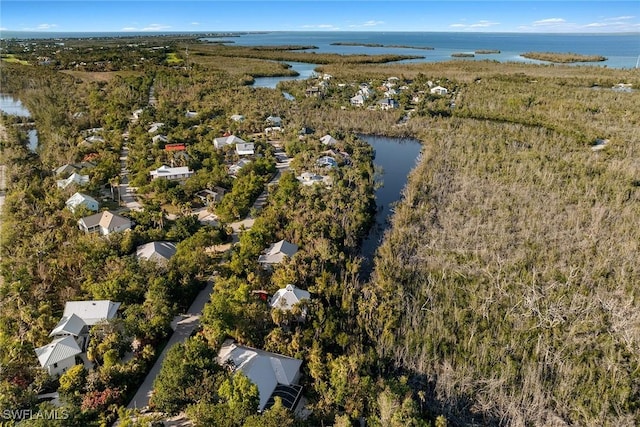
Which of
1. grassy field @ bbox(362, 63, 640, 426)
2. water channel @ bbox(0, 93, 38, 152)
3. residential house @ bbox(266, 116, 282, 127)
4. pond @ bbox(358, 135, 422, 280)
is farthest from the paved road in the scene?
water channel @ bbox(0, 93, 38, 152)

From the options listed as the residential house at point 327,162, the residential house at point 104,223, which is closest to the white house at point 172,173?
the residential house at point 104,223

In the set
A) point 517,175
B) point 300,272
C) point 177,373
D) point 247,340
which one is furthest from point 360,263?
point 517,175

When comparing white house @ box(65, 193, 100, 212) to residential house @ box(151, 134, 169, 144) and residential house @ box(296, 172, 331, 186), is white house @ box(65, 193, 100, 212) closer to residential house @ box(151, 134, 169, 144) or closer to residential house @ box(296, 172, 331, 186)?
residential house @ box(151, 134, 169, 144)

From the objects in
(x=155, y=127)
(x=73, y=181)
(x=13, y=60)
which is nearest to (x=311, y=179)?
(x=73, y=181)

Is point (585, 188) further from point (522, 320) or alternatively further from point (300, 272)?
point (300, 272)

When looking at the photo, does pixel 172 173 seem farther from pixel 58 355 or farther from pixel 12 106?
pixel 12 106
